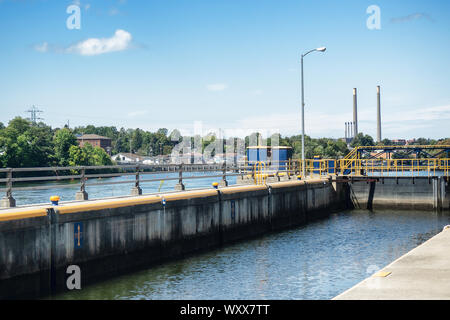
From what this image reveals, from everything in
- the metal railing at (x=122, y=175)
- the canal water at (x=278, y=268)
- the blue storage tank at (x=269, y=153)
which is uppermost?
the blue storage tank at (x=269, y=153)

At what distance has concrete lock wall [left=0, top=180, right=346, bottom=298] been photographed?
14.6 meters

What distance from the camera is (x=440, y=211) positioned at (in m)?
38.1

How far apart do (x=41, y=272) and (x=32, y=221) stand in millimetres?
1460

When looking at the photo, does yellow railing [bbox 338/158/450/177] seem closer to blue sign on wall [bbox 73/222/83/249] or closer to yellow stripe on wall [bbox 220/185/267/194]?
yellow stripe on wall [bbox 220/185/267/194]

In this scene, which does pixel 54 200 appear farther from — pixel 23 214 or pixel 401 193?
pixel 401 193

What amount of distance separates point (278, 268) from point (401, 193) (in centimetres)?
2305

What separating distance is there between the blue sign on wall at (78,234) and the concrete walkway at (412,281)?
28.7 ft

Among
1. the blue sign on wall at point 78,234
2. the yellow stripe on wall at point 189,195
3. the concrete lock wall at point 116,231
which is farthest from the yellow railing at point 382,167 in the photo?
the blue sign on wall at point 78,234

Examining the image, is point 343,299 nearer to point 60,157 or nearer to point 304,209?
point 304,209

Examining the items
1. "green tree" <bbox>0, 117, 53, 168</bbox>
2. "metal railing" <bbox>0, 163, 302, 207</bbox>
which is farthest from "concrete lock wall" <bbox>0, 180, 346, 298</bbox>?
"green tree" <bbox>0, 117, 53, 168</bbox>

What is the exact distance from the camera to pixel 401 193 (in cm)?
3966

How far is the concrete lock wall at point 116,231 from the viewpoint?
14.6 m

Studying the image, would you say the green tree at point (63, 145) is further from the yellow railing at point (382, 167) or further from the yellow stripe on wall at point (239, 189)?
the yellow stripe on wall at point (239, 189)
